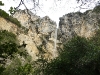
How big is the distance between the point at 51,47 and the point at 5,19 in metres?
8.67

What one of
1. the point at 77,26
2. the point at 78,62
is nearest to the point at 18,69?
the point at 78,62

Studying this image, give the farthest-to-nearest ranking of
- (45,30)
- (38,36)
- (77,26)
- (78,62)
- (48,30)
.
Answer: (77,26)
(48,30)
(45,30)
(38,36)
(78,62)

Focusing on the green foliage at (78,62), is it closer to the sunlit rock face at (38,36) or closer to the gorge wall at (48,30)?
the gorge wall at (48,30)

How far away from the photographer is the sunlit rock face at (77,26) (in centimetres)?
3806

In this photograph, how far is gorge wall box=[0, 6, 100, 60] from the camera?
30859 millimetres

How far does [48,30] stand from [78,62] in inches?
874

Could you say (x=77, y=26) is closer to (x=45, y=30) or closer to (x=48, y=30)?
(x=48, y=30)

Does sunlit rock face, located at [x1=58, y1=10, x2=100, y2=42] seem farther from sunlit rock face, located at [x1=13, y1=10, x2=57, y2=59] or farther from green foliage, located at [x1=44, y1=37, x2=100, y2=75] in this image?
green foliage, located at [x1=44, y1=37, x2=100, y2=75]

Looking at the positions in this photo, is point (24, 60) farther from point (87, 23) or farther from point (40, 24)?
point (87, 23)

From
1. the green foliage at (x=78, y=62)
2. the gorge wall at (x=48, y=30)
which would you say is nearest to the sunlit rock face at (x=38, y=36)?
the gorge wall at (x=48, y=30)

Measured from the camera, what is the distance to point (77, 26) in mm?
40031

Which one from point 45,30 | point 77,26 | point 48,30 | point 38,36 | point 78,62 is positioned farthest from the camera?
point 77,26

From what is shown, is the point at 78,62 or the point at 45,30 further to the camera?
the point at 45,30

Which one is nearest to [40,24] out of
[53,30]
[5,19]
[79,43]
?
[53,30]
